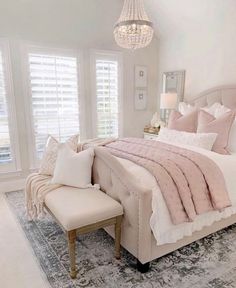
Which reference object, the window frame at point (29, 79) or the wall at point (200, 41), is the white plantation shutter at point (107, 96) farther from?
the wall at point (200, 41)

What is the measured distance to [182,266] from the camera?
6.86 feet

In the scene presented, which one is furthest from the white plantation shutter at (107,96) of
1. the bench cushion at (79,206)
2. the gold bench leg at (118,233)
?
the gold bench leg at (118,233)

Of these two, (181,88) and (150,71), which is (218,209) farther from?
(150,71)

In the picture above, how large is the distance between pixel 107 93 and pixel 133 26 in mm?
1867

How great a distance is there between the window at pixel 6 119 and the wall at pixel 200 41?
2788 millimetres

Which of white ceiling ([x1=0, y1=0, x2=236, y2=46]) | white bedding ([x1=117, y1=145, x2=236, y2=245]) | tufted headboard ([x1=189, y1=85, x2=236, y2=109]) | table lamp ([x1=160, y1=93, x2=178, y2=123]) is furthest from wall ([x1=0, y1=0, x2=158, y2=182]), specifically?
white bedding ([x1=117, y1=145, x2=236, y2=245])

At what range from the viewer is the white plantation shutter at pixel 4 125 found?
11.7 feet

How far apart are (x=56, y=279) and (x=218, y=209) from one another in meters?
1.53

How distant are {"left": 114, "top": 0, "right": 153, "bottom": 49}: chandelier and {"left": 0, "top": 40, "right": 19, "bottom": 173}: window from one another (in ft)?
5.81

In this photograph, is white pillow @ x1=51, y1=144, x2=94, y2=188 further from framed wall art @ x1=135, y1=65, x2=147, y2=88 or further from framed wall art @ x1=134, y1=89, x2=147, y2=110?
framed wall art @ x1=135, y1=65, x2=147, y2=88

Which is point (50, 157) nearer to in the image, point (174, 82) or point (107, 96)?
point (107, 96)

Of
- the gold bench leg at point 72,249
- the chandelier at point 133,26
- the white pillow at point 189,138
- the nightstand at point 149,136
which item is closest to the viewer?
the gold bench leg at point 72,249

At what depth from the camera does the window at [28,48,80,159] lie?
3.81 metres

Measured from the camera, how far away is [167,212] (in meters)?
1.96
